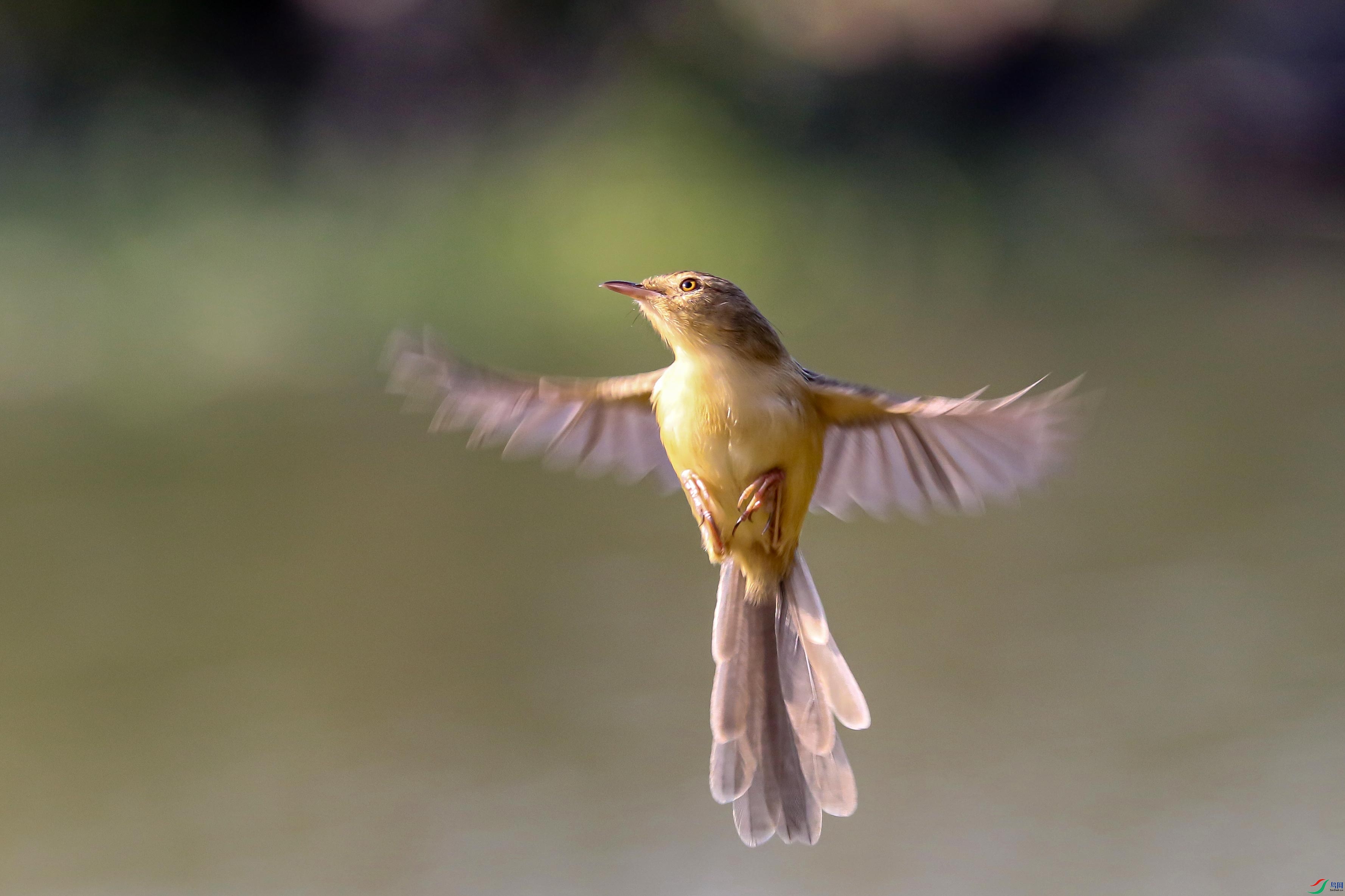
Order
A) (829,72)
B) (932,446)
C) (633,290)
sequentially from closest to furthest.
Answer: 1. (633,290)
2. (932,446)
3. (829,72)

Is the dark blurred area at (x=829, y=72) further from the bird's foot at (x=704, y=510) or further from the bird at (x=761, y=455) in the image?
the bird's foot at (x=704, y=510)

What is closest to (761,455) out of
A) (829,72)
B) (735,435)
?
(735,435)

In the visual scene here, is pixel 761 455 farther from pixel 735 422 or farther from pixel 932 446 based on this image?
pixel 932 446

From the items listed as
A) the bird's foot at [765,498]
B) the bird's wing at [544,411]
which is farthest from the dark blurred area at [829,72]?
the bird's foot at [765,498]

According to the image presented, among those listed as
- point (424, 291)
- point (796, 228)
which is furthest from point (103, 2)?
point (796, 228)

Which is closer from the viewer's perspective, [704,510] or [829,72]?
[704,510]
